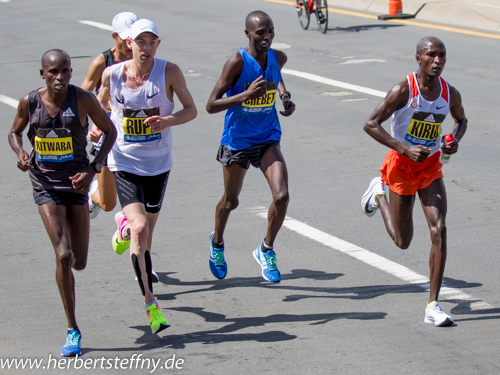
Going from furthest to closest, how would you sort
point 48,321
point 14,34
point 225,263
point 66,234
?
point 14,34 < point 225,263 < point 48,321 < point 66,234

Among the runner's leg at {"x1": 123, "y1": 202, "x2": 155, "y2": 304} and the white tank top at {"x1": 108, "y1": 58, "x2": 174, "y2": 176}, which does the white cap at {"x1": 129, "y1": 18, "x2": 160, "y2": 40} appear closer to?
the white tank top at {"x1": 108, "y1": 58, "x2": 174, "y2": 176}

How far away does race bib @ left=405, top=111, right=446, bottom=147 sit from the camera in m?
6.71

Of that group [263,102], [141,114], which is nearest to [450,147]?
[263,102]

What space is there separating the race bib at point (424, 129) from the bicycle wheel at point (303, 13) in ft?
51.9

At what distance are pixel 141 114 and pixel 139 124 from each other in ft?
0.26

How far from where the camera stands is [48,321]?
6594mm

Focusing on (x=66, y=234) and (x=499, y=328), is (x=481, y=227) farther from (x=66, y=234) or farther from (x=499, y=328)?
(x=66, y=234)

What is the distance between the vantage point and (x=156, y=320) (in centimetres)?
615

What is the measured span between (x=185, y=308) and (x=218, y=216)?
117cm

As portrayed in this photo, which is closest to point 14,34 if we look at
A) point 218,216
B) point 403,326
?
point 218,216

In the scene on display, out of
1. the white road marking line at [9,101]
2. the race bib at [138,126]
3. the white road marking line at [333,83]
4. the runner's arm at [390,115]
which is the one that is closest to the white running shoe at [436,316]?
the runner's arm at [390,115]

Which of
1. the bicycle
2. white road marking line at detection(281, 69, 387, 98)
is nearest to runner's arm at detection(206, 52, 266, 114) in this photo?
white road marking line at detection(281, 69, 387, 98)

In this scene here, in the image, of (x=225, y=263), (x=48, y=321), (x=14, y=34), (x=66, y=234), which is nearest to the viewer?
(x=66, y=234)

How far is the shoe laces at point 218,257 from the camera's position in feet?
24.9
